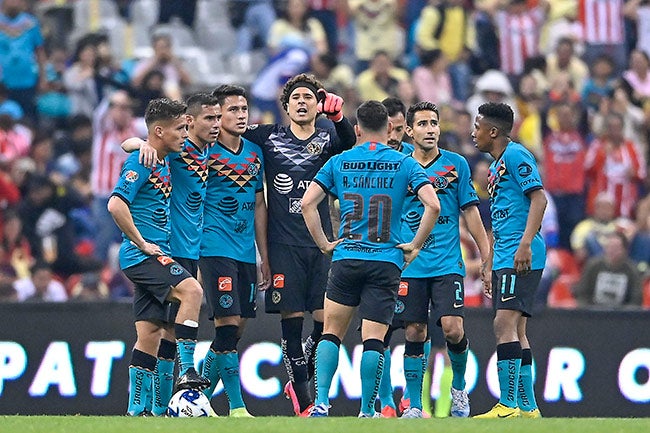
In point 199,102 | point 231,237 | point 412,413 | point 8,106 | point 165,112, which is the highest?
point 8,106

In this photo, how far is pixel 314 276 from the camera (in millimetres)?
13180

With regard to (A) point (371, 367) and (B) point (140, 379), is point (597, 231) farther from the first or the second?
(B) point (140, 379)

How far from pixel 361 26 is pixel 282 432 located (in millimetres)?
13321

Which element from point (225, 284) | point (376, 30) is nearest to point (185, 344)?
Result: point (225, 284)

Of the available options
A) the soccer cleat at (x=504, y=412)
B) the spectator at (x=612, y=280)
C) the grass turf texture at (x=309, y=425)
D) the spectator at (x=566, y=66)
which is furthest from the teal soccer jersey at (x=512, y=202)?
the spectator at (x=566, y=66)

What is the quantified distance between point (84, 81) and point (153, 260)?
32.5 feet

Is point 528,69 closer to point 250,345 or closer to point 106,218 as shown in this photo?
point 106,218

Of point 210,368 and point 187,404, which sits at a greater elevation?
point 210,368

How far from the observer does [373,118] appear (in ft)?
39.4

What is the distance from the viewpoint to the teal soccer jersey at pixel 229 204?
13.0 metres

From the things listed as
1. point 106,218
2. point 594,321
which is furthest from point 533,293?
point 106,218

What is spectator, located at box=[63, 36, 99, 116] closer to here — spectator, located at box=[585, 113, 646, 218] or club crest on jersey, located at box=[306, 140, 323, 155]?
spectator, located at box=[585, 113, 646, 218]

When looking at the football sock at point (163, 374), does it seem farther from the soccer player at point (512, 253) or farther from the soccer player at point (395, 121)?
the soccer player at point (395, 121)

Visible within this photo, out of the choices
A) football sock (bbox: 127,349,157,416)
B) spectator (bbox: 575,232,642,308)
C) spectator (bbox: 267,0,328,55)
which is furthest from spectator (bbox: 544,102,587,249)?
football sock (bbox: 127,349,157,416)
